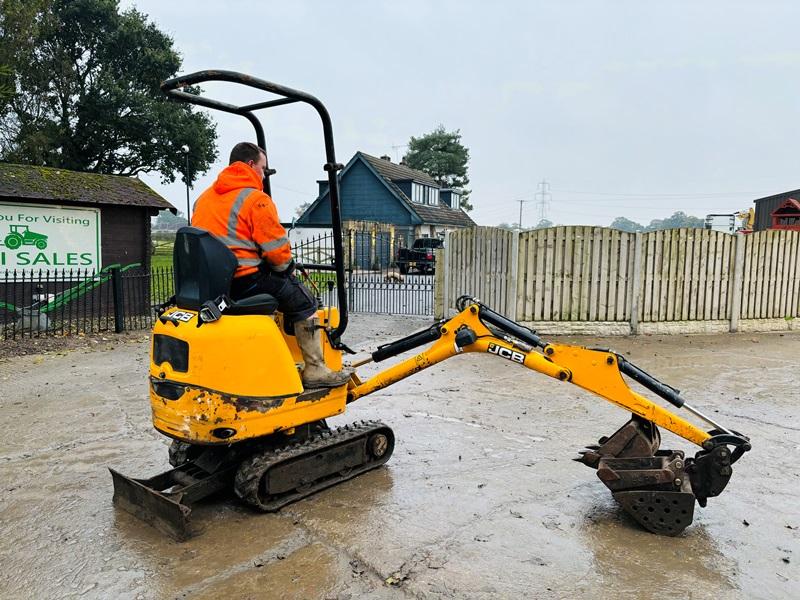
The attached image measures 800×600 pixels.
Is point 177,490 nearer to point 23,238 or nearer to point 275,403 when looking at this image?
point 275,403

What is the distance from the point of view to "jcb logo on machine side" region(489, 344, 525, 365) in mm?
4441

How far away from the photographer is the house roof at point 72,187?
1169 cm

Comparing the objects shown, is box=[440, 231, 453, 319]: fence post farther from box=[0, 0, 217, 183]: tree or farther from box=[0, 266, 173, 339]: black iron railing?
box=[0, 0, 217, 183]: tree

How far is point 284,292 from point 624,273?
8.60m

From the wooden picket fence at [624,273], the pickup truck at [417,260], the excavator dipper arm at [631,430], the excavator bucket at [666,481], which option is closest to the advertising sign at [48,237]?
the wooden picket fence at [624,273]

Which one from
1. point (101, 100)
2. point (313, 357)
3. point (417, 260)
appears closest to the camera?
point (313, 357)

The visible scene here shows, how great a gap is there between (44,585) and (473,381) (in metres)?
5.72

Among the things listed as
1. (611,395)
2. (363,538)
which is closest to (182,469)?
(363,538)

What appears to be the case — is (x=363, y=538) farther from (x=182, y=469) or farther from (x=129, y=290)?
(x=129, y=290)

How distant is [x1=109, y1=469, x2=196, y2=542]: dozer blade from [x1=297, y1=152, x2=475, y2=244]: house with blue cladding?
109 ft

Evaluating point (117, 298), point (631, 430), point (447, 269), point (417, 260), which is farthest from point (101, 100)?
point (631, 430)

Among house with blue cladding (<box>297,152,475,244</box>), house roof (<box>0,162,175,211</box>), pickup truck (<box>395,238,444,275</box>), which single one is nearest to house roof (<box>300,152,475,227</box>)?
house with blue cladding (<box>297,152,475,244</box>)

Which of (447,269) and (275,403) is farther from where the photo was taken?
(447,269)

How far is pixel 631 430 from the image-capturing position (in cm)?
442
